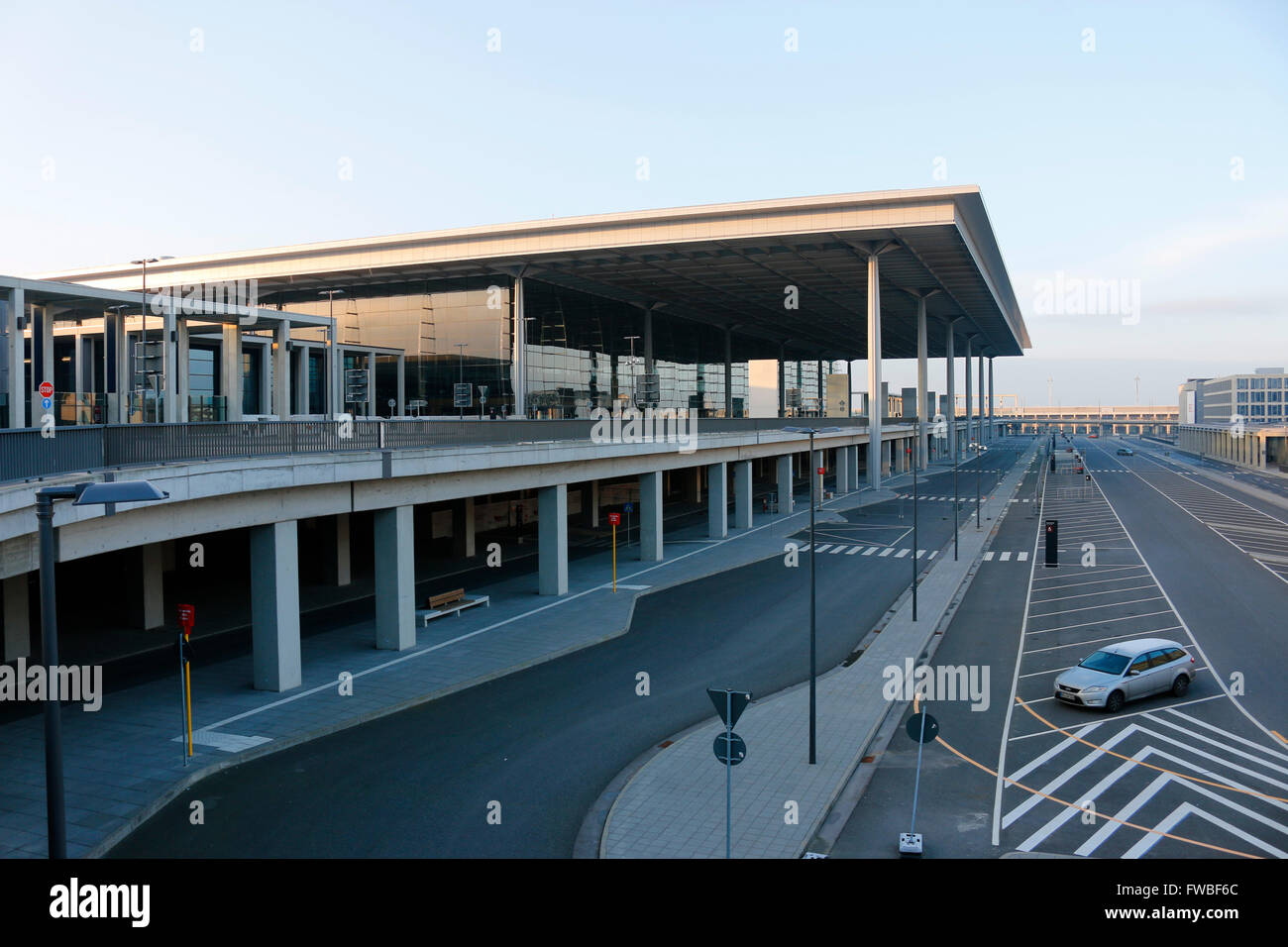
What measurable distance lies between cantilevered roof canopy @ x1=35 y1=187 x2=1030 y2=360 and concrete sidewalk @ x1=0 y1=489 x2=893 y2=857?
28630mm

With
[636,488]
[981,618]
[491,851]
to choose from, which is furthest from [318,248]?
[491,851]

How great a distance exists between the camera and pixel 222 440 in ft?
53.6

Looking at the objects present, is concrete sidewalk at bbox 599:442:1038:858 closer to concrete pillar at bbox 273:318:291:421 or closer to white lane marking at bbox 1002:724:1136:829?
white lane marking at bbox 1002:724:1136:829

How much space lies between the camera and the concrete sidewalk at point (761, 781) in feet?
38.2

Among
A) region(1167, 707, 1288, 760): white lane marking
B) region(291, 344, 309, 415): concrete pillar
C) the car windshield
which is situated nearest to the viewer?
region(1167, 707, 1288, 760): white lane marking

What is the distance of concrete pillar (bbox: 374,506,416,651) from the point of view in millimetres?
21078

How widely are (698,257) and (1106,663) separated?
43193mm

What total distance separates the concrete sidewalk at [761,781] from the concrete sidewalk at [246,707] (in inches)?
232

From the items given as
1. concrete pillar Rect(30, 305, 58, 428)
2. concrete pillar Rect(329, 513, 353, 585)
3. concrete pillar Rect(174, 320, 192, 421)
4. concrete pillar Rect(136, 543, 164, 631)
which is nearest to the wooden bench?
concrete pillar Rect(329, 513, 353, 585)

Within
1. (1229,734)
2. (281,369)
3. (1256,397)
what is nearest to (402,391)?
(281,369)

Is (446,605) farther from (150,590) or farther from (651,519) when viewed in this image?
(651,519)

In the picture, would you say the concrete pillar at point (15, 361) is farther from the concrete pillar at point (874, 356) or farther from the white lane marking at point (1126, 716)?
the concrete pillar at point (874, 356)

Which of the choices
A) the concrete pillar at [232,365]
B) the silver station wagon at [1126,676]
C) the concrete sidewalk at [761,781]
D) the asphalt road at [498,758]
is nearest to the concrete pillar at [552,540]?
the asphalt road at [498,758]
